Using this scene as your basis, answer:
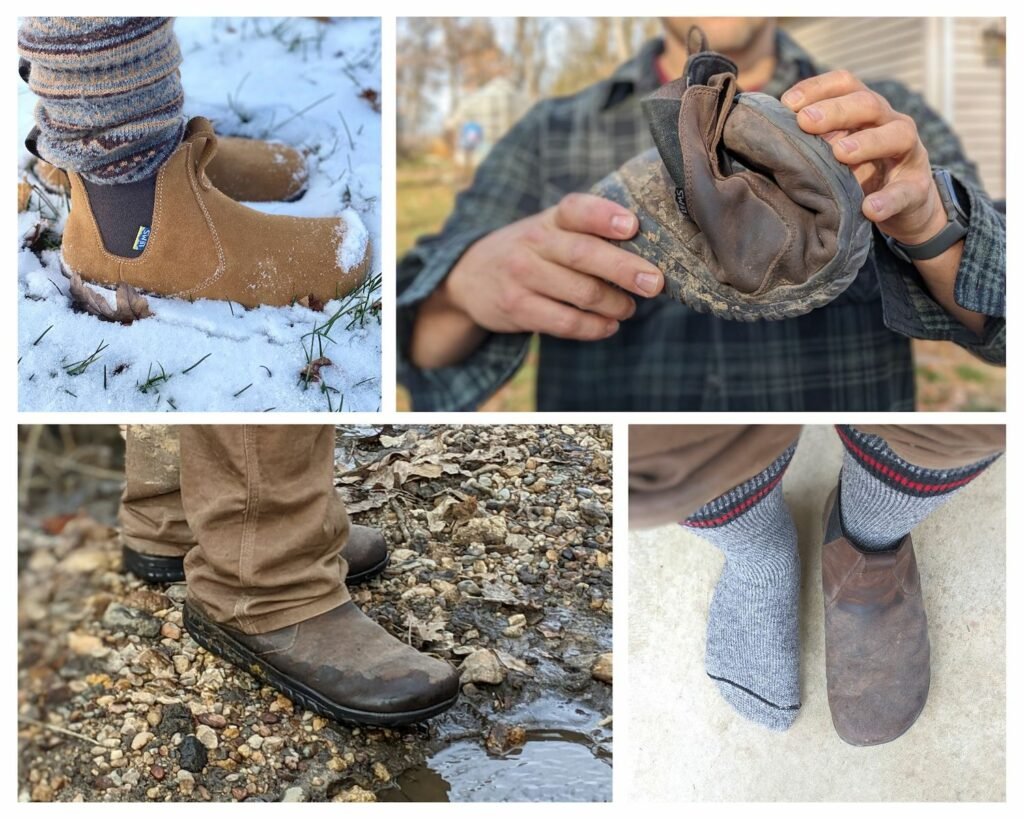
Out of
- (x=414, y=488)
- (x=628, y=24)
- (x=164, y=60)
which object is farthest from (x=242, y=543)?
(x=628, y=24)

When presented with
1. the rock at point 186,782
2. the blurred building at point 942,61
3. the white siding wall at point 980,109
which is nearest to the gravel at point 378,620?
the rock at point 186,782

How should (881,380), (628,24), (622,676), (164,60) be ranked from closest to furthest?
(164,60) < (622,676) < (881,380) < (628,24)

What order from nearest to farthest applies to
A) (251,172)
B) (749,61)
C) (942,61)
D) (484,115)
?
1. (251,172)
2. (749,61)
3. (484,115)
4. (942,61)

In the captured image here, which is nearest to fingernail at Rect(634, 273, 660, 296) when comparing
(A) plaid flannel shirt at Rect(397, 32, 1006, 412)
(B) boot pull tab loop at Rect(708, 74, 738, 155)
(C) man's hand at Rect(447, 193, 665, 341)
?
(C) man's hand at Rect(447, 193, 665, 341)

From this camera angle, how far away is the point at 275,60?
1.06m

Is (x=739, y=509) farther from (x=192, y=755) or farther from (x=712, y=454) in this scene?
(x=192, y=755)

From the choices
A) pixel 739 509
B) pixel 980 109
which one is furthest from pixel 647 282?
pixel 980 109

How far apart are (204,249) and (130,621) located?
446 mm

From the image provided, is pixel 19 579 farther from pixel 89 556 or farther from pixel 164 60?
pixel 164 60

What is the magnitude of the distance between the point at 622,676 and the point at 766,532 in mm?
232

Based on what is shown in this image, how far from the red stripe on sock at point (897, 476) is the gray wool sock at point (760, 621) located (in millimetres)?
66

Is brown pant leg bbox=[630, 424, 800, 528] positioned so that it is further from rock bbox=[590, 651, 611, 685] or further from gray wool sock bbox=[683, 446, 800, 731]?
rock bbox=[590, 651, 611, 685]

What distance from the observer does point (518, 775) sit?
3.10 feet

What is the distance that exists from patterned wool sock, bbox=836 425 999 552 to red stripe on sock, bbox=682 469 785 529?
87 mm
